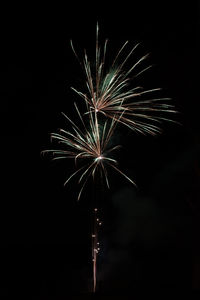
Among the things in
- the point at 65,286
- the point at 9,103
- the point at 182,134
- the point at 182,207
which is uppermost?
the point at 9,103

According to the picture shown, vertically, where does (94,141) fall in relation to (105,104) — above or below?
below

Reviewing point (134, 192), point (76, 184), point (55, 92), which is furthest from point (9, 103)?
point (134, 192)

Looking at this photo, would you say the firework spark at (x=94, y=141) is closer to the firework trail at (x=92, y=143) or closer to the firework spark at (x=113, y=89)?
the firework trail at (x=92, y=143)

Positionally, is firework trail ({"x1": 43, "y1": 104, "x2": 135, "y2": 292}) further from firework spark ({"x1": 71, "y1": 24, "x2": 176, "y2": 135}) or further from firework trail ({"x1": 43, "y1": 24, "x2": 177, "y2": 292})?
firework spark ({"x1": 71, "y1": 24, "x2": 176, "y2": 135})

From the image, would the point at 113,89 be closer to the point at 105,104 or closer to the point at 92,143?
the point at 105,104

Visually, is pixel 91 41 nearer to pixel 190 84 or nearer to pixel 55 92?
pixel 55 92

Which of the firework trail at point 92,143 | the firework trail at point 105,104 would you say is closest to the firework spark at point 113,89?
the firework trail at point 105,104

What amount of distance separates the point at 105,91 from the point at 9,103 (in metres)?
1.45

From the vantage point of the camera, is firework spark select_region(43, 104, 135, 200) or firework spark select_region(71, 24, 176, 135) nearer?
firework spark select_region(71, 24, 176, 135)

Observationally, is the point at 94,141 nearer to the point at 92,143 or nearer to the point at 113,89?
the point at 92,143

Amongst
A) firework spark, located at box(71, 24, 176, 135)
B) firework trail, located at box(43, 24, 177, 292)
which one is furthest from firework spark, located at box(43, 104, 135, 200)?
firework spark, located at box(71, 24, 176, 135)

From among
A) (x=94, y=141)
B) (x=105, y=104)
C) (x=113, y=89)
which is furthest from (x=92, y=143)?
(x=113, y=89)

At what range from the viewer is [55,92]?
4.90 metres

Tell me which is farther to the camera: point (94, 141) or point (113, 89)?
point (94, 141)
